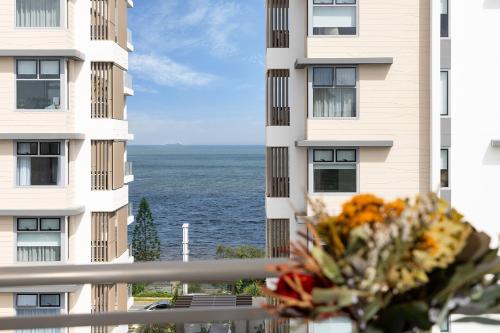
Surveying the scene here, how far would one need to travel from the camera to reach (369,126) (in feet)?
34.4

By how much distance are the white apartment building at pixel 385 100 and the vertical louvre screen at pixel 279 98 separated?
0.06 ft

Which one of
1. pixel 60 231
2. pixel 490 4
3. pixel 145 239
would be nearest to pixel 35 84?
pixel 60 231

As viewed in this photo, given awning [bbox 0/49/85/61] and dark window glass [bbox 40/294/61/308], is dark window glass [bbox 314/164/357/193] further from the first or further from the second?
dark window glass [bbox 40/294/61/308]

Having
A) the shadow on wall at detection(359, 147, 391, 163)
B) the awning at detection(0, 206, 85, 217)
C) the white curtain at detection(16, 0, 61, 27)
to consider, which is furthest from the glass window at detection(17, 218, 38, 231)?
the shadow on wall at detection(359, 147, 391, 163)

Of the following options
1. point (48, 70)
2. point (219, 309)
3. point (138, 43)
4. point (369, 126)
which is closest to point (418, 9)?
point (369, 126)

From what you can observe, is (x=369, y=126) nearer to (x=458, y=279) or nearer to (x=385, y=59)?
(x=385, y=59)

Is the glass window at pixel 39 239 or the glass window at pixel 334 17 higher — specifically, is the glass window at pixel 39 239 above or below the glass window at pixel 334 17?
below

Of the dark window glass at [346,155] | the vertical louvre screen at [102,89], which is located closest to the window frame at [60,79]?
the vertical louvre screen at [102,89]

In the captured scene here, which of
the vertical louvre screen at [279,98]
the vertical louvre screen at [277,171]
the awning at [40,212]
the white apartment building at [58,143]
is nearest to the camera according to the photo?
the white apartment building at [58,143]

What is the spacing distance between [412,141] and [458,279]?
1006 cm

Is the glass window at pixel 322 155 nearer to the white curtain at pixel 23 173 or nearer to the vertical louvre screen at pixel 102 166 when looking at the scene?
the vertical louvre screen at pixel 102 166

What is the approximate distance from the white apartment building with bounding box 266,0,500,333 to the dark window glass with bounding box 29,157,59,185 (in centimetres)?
338

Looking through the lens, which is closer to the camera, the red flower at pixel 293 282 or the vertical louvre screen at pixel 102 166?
the red flower at pixel 293 282

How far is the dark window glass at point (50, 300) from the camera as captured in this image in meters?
10.8
